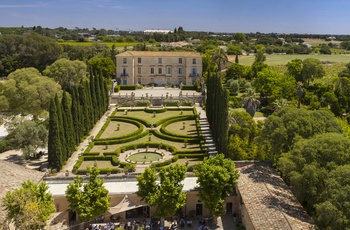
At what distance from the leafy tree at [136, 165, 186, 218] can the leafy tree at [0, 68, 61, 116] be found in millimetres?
24525

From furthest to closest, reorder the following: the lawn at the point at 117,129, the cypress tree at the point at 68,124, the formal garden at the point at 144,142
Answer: the lawn at the point at 117,129 → the cypress tree at the point at 68,124 → the formal garden at the point at 144,142

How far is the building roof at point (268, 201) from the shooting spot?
20959 mm

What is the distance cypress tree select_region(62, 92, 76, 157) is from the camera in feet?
119

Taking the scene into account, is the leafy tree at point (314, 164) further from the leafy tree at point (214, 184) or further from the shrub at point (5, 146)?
the shrub at point (5, 146)

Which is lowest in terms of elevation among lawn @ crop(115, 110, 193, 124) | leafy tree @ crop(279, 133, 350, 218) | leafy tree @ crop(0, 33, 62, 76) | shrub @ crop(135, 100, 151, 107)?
lawn @ crop(115, 110, 193, 124)

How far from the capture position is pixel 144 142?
4116 centimetres

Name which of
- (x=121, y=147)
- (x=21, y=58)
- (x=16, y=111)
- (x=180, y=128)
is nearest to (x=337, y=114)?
(x=180, y=128)

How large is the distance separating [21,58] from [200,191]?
80.1m

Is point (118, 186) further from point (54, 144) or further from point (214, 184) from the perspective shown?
point (54, 144)

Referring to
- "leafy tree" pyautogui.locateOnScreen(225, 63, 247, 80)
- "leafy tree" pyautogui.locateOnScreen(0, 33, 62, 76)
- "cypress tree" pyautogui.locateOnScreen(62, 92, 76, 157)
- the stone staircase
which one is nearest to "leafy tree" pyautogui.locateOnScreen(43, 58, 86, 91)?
the stone staircase

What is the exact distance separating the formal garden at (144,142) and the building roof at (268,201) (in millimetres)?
6507

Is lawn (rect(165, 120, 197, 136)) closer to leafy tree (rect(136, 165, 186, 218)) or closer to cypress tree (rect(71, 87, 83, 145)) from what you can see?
cypress tree (rect(71, 87, 83, 145))

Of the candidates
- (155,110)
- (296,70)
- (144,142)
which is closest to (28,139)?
(144,142)

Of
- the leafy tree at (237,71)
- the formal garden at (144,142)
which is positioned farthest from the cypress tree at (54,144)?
the leafy tree at (237,71)
